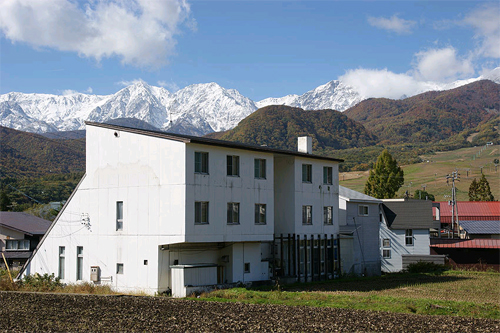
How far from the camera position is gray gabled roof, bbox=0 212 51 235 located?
46875mm

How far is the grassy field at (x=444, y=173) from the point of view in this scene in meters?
119

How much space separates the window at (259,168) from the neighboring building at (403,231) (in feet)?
85.2

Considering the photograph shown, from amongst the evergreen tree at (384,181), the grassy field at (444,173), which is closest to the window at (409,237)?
the evergreen tree at (384,181)

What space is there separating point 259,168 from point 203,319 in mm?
15450

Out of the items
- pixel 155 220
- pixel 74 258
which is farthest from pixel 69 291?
pixel 155 220

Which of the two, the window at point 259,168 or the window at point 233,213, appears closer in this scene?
the window at point 233,213

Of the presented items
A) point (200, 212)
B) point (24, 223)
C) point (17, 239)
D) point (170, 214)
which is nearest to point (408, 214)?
point (200, 212)

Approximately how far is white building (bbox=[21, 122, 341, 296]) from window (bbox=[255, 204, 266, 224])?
0.34ft

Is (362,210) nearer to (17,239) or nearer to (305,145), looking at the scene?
(305,145)

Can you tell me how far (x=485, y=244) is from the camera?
47156mm

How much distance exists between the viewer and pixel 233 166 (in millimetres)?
32531

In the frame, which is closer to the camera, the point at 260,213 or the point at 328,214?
the point at 260,213

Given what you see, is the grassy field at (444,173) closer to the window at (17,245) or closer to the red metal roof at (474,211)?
the red metal roof at (474,211)

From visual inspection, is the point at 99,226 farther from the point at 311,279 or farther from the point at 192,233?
the point at 311,279
